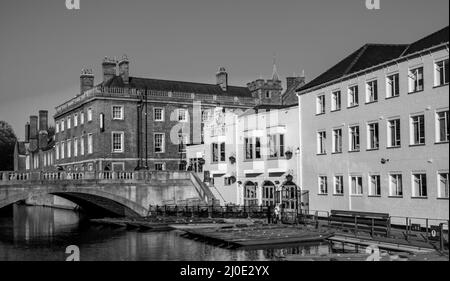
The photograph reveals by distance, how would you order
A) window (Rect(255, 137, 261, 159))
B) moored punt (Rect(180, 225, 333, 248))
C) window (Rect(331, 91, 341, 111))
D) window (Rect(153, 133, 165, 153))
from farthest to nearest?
window (Rect(153, 133, 165, 153)) → window (Rect(255, 137, 261, 159)) → window (Rect(331, 91, 341, 111)) → moored punt (Rect(180, 225, 333, 248))

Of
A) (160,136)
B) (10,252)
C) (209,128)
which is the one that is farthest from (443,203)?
(160,136)

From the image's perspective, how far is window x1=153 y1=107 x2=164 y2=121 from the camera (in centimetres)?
5191

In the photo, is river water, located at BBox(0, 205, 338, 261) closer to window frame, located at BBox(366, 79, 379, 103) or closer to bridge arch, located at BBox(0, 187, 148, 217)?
bridge arch, located at BBox(0, 187, 148, 217)

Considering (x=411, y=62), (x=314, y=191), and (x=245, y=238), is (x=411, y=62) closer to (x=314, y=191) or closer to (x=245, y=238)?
(x=245, y=238)

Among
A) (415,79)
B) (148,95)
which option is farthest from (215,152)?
(415,79)

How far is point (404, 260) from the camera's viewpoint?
46.5 feet

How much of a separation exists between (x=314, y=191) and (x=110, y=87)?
2549cm

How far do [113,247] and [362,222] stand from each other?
11172 millimetres

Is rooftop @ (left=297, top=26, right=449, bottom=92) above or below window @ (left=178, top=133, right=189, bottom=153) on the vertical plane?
above

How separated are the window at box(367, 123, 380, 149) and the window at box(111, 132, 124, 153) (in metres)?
30.0

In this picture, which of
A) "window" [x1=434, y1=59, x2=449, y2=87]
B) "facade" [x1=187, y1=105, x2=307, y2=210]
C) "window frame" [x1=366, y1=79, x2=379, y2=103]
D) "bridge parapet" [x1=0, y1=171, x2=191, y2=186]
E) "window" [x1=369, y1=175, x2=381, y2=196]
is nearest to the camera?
"window" [x1=434, y1=59, x2=449, y2=87]

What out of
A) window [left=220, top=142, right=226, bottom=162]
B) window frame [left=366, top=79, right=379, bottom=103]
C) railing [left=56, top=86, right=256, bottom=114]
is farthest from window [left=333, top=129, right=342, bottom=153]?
railing [left=56, top=86, right=256, bottom=114]

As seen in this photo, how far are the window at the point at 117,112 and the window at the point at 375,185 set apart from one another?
29650 mm

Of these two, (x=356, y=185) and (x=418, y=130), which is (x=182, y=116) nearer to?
(x=356, y=185)
